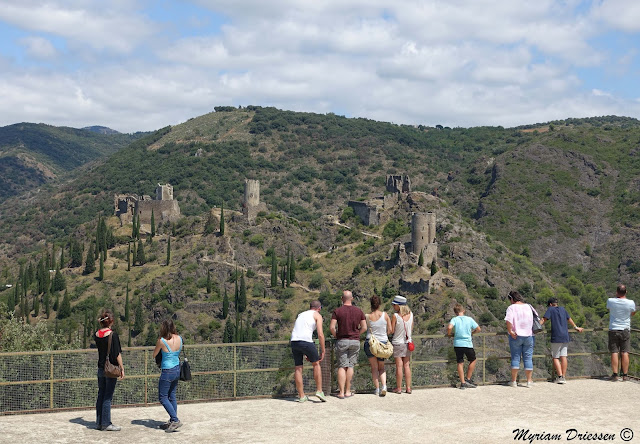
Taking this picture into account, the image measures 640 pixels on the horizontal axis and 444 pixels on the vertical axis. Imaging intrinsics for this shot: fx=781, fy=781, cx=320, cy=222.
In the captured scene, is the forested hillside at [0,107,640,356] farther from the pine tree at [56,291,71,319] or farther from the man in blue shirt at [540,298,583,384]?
the man in blue shirt at [540,298,583,384]

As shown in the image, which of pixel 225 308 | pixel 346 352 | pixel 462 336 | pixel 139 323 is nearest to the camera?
pixel 346 352

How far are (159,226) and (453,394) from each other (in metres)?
74.8

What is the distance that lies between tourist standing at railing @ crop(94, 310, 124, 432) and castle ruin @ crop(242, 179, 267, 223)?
247ft

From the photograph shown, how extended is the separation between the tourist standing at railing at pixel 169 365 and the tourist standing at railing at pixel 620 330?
28.5ft

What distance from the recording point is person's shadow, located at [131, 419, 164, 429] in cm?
1193

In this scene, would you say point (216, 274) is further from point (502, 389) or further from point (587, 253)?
point (502, 389)

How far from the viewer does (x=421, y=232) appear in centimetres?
7188

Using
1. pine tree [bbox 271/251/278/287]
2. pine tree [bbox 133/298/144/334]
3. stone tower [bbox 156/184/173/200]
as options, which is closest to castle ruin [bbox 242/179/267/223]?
stone tower [bbox 156/184/173/200]

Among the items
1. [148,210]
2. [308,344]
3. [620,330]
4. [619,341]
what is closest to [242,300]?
[148,210]

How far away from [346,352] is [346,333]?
330 millimetres

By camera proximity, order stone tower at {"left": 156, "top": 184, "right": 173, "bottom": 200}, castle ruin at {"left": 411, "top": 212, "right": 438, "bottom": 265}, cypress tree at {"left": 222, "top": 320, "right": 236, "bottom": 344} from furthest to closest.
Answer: stone tower at {"left": 156, "top": 184, "right": 173, "bottom": 200}, castle ruin at {"left": 411, "top": 212, "right": 438, "bottom": 265}, cypress tree at {"left": 222, "top": 320, "right": 236, "bottom": 344}

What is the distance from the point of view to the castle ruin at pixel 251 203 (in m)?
87.9

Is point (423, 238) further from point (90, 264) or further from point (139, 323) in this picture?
point (90, 264)

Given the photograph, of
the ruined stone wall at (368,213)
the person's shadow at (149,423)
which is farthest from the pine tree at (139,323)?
the person's shadow at (149,423)
